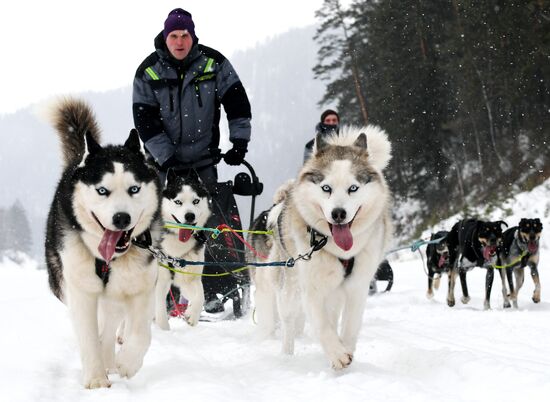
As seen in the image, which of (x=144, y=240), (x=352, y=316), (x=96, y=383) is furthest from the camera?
(x=352, y=316)

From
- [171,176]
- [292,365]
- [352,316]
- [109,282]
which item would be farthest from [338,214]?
[171,176]

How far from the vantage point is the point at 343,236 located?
311 centimetres

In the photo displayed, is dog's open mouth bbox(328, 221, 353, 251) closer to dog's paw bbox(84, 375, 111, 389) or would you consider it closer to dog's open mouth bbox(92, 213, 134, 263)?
dog's open mouth bbox(92, 213, 134, 263)

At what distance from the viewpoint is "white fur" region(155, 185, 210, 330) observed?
5.10m

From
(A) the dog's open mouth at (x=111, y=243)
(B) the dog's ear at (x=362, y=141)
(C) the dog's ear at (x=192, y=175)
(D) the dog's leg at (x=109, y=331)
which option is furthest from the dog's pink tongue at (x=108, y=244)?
(C) the dog's ear at (x=192, y=175)

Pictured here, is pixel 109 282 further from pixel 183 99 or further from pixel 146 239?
pixel 183 99

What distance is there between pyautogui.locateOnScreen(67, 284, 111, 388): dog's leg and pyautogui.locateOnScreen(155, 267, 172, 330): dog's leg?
2.10 m

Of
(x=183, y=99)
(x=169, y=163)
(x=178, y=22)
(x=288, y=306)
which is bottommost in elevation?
(x=288, y=306)

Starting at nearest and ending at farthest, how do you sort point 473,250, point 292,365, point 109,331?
point 109,331
point 292,365
point 473,250

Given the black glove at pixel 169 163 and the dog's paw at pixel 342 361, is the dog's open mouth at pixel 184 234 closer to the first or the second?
the black glove at pixel 169 163

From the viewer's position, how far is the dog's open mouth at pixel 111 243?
8.97ft

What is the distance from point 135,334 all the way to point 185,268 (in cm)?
246

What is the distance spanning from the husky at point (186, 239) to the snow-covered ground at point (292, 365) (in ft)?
0.82

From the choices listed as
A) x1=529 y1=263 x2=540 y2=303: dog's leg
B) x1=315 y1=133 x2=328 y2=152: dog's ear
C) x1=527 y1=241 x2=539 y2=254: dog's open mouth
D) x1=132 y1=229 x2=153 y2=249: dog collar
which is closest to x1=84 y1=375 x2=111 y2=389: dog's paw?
x1=132 y1=229 x2=153 y2=249: dog collar
